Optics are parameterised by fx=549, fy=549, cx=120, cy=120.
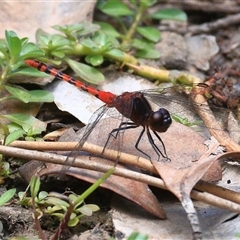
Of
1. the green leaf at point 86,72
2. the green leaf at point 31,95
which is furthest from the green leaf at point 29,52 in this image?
the green leaf at point 86,72

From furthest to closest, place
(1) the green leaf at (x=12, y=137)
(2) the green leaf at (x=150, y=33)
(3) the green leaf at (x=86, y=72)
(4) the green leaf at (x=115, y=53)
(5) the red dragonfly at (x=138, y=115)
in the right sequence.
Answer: (2) the green leaf at (x=150, y=33)
(4) the green leaf at (x=115, y=53)
(3) the green leaf at (x=86, y=72)
(5) the red dragonfly at (x=138, y=115)
(1) the green leaf at (x=12, y=137)

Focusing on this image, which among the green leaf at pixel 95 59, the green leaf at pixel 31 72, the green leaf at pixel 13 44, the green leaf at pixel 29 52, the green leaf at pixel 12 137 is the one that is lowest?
the green leaf at pixel 95 59

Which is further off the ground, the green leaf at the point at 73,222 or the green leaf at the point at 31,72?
the green leaf at the point at 31,72

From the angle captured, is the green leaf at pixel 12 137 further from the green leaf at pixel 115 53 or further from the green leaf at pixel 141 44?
the green leaf at pixel 141 44

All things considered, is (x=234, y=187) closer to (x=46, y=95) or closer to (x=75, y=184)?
(x=75, y=184)

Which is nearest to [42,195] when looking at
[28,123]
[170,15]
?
[28,123]

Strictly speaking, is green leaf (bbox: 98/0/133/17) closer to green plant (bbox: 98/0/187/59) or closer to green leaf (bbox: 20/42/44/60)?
green plant (bbox: 98/0/187/59)
